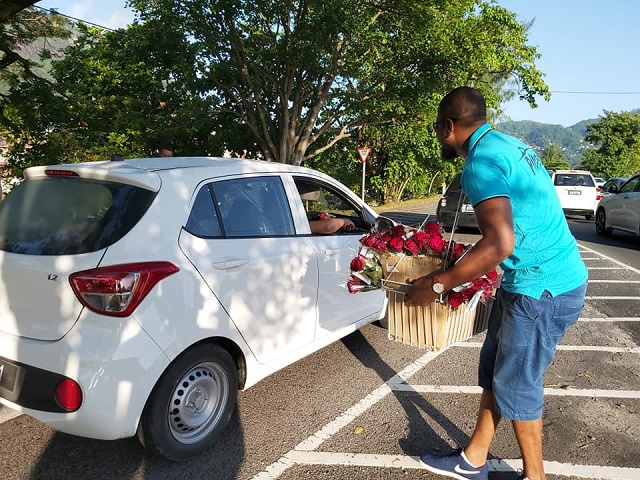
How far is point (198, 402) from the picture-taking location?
110 inches

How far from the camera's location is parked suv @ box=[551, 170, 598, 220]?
1681 cm

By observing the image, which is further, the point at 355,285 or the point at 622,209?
the point at 622,209

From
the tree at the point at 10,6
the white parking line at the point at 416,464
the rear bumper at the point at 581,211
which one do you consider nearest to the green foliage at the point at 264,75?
the tree at the point at 10,6

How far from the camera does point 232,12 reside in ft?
42.1

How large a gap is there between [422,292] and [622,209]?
11.6 m

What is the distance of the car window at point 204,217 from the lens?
9.12 feet

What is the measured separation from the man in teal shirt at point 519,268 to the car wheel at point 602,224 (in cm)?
1250

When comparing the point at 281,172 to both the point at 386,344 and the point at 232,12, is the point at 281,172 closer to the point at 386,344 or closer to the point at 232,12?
the point at 386,344

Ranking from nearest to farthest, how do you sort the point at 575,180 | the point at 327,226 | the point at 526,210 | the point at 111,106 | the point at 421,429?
the point at 526,210, the point at 421,429, the point at 327,226, the point at 111,106, the point at 575,180

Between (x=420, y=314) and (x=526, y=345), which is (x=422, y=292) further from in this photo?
(x=526, y=345)

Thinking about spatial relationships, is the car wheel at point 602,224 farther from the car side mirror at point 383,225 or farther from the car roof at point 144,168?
the car roof at point 144,168

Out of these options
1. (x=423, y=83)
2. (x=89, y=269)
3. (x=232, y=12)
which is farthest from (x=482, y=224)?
(x=423, y=83)

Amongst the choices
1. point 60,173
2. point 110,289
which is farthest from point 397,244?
point 60,173

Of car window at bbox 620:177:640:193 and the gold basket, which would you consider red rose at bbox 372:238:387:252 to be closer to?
the gold basket
